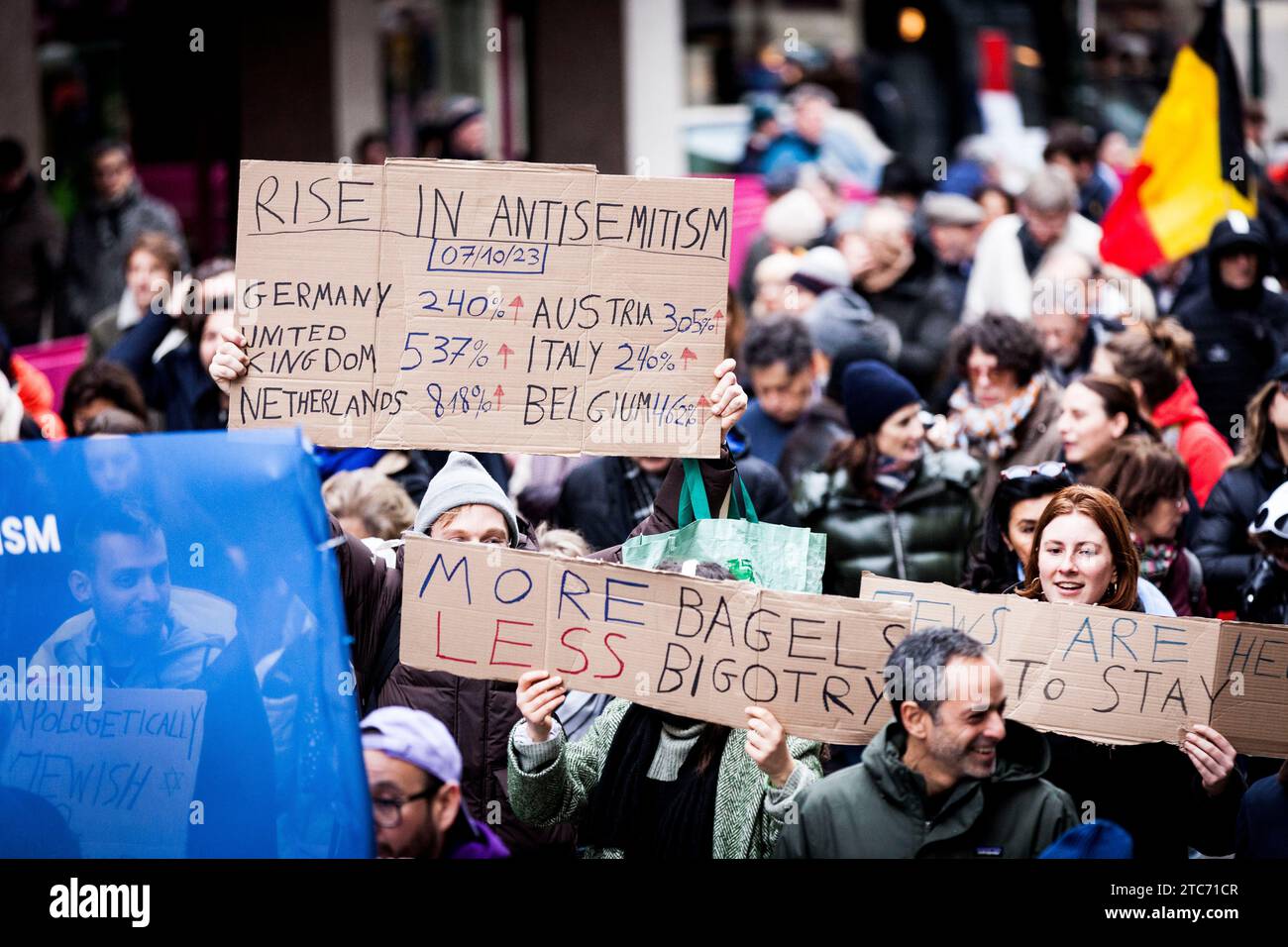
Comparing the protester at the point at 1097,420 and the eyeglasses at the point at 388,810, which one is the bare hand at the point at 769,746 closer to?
the eyeglasses at the point at 388,810

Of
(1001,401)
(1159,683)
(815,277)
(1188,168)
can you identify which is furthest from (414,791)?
(1188,168)

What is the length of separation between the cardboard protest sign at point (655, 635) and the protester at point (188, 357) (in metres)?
2.89

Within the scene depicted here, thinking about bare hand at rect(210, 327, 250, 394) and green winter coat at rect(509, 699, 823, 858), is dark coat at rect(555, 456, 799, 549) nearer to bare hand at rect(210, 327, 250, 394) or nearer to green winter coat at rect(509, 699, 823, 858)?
green winter coat at rect(509, 699, 823, 858)

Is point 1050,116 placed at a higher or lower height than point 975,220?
higher

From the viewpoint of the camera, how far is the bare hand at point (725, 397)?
4.32m

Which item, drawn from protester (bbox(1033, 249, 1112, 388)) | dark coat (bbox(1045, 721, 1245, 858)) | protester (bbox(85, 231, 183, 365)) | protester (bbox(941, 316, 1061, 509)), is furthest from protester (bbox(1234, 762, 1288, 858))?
protester (bbox(85, 231, 183, 365))

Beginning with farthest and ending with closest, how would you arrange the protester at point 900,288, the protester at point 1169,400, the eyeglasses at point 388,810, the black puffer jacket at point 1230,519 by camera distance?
the protester at point 900,288
the protester at point 1169,400
the black puffer jacket at point 1230,519
the eyeglasses at point 388,810

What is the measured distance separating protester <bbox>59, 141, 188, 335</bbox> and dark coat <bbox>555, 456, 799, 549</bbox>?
16.7 feet

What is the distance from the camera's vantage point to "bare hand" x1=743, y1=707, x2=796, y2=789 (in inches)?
151

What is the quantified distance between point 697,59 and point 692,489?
673 inches

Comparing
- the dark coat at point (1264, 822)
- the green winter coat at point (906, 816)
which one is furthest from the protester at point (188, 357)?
the dark coat at point (1264, 822)
